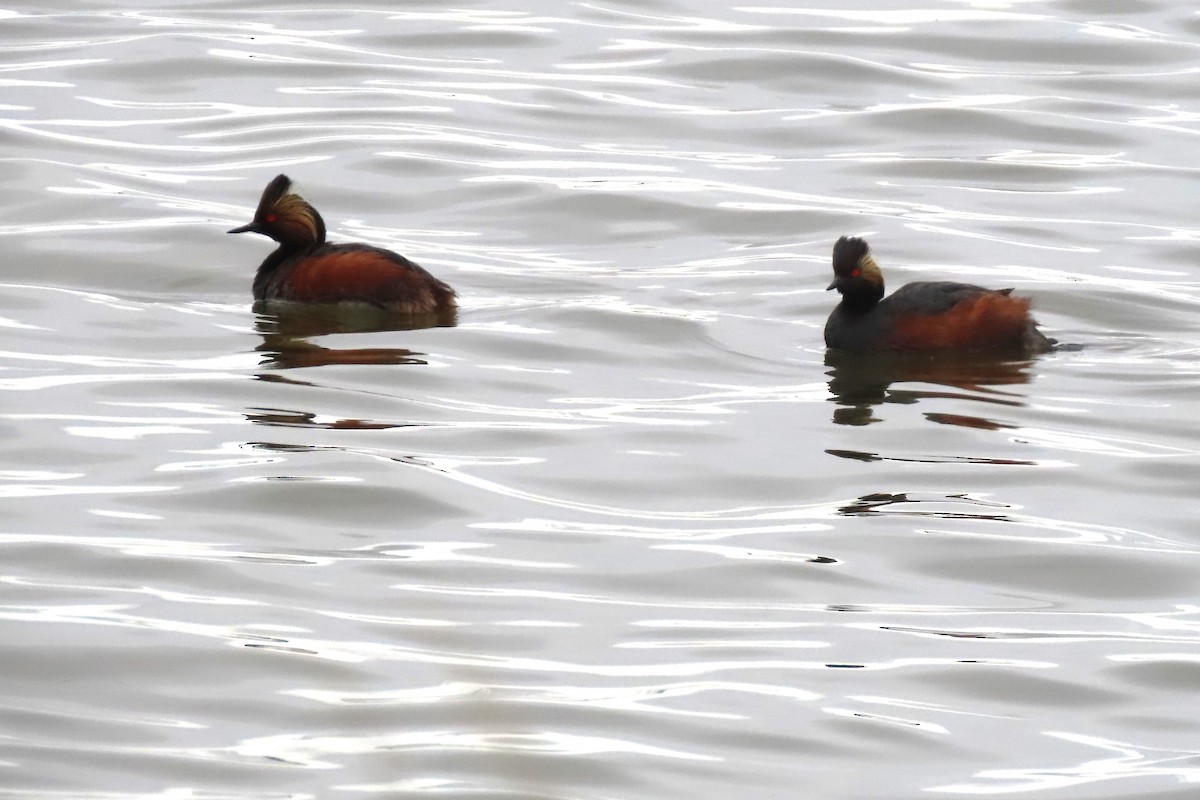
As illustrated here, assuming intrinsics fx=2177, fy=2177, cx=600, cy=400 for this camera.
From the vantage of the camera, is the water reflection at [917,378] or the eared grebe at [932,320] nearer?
the water reflection at [917,378]

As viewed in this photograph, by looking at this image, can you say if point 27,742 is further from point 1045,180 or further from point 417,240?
point 1045,180

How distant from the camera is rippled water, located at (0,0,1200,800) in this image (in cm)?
687

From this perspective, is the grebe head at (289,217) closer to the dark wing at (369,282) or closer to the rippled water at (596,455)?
the dark wing at (369,282)

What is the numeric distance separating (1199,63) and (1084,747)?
17.1m

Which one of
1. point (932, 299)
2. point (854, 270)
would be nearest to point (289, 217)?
point (854, 270)

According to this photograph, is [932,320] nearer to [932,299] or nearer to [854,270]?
[932,299]

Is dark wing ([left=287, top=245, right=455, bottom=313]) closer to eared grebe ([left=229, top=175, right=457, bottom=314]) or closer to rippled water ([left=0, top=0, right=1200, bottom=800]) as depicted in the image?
eared grebe ([left=229, top=175, right=457, bottom=314])

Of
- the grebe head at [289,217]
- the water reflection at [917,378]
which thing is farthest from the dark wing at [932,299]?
the grebe head at [289,217]

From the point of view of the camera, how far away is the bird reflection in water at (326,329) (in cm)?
1208

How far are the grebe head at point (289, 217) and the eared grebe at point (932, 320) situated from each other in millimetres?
3520

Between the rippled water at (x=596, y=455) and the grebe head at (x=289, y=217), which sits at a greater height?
the grebe head at (x=289, y=217)

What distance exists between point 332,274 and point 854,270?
319 cm

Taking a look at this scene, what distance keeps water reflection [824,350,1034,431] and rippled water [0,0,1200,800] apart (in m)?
0.05

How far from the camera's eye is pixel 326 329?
1299cm
